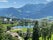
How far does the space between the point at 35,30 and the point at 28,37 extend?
10.8 m

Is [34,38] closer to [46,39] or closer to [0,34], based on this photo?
[46,39]

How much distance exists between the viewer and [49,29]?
2603 inches

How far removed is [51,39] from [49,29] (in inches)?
121

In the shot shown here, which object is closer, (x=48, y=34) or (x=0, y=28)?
(x=0, y=28)

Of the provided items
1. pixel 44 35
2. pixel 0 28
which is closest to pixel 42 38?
pixel 44 35

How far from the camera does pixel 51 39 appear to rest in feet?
218

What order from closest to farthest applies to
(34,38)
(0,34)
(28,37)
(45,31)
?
(0,34)
(34,38)
(45,31)
(28,37)

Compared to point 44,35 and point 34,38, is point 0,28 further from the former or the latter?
point 44,35

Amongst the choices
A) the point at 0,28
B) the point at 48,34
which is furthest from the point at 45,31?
the point at 0,28

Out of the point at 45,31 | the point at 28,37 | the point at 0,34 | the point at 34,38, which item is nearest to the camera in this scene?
the point at 0,34

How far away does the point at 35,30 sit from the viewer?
60.2 meters

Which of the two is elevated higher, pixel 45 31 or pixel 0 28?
pixel 0 28

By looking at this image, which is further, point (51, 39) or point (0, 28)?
point (51, 39)

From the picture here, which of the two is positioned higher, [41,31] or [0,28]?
[0,28]
